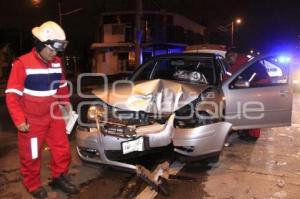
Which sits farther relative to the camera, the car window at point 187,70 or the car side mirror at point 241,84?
the car window at point 187,70

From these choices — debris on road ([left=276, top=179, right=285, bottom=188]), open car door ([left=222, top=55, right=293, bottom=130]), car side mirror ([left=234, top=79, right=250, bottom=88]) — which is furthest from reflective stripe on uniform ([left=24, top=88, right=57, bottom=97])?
debris on road ([left=276, top=179, right=285, bottom=188])

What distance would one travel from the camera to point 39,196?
4281 millimetres

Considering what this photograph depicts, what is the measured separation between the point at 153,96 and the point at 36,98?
1.47 m

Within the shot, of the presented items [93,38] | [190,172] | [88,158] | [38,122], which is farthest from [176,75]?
[93,38]

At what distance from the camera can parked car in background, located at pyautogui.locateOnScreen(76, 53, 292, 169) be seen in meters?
4.60

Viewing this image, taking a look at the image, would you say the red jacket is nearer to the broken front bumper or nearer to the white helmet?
the white helmet

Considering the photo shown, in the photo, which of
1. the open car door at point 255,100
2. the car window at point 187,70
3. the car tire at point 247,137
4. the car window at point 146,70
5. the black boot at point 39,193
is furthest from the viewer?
the car tire at point 247,137

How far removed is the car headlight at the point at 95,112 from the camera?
16.0ft

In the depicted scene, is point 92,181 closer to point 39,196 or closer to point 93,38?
point 39,196

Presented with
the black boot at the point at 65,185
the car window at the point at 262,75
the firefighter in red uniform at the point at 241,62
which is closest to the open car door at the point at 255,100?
the car window at the point at 262,75

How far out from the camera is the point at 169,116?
4.71 metres

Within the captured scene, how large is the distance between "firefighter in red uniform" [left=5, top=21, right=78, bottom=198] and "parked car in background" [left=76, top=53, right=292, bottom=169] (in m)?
0.60

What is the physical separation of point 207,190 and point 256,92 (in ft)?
6.23

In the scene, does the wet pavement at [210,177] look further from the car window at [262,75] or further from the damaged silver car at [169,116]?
the car window at [262,75]
